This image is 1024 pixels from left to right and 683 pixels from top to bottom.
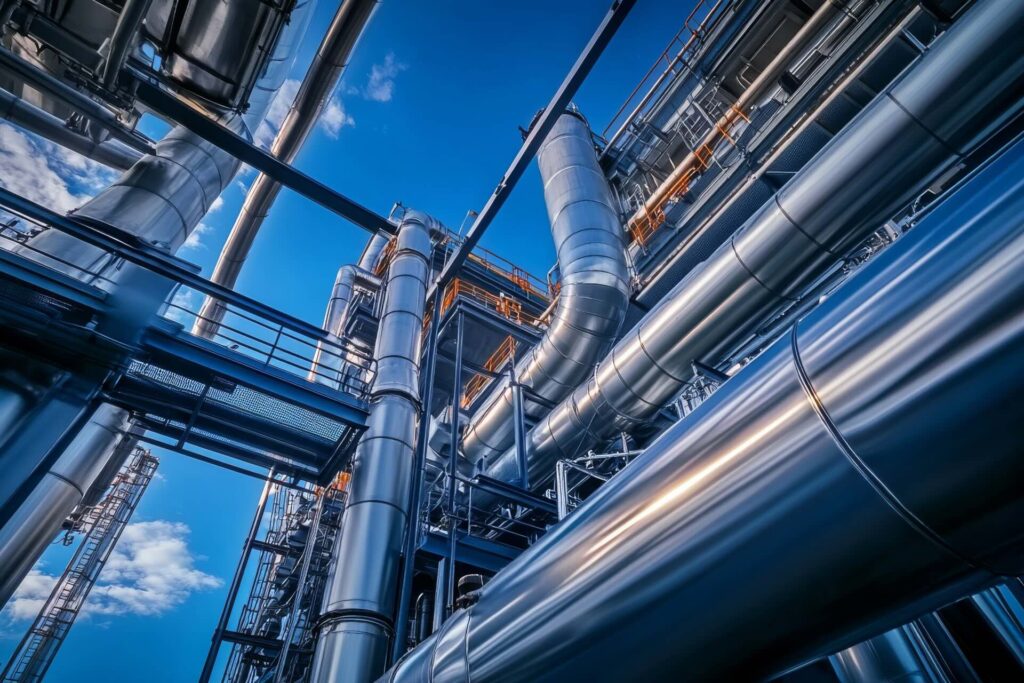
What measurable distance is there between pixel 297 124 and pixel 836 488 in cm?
1054

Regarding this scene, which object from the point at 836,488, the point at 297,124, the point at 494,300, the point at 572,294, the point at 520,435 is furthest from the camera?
the point at 494,300

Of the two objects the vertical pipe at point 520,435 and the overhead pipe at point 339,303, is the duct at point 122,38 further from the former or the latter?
the overhead pipe at point 339,303

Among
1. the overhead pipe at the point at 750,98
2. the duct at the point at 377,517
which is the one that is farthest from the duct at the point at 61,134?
the overhead pipe at the point at 750,98

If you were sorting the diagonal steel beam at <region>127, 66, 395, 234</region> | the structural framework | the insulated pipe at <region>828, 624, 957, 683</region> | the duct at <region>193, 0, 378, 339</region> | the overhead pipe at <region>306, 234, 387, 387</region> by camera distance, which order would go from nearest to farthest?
the structural framework → the insulated pipe at <region>828, 624, 957, 683</region> → the diagonal steel beam at <region>127, 66, 395, 234</region> → the duct at <region>193, 0, 378, 339</region> → the overhead pipe at <region>306, 234, 387, 387</region>

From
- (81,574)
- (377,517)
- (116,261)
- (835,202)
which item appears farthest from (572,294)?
(81,574)

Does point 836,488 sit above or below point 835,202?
below

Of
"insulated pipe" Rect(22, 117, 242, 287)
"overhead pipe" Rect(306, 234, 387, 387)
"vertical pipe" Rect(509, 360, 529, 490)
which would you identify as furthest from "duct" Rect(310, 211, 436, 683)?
"overhead pipe" Rect(306, 234, 387, 387)

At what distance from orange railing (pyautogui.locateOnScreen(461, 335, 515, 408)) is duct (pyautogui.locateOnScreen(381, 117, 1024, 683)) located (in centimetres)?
909

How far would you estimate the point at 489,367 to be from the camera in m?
11.8

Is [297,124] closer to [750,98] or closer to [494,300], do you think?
[494,300]

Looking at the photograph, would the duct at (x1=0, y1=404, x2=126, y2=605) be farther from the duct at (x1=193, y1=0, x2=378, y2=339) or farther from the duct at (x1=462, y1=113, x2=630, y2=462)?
the duct at (x1=462, y1=113, x2=630, y2=462)

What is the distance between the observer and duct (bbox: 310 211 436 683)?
4895mm

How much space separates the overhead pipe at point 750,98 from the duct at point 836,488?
759 centimetres

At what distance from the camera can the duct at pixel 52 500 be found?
19.6 ft
